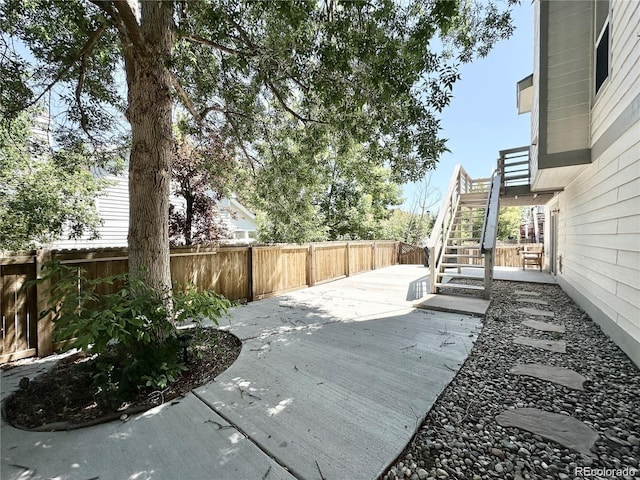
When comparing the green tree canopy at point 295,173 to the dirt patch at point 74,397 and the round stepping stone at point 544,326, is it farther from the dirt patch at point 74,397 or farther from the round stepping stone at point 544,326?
the dirt patch at point 74,397

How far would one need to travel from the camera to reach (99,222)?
5789mm

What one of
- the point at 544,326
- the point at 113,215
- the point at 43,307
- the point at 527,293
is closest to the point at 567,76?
the point at 544,326

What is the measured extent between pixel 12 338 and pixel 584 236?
860 centimetres

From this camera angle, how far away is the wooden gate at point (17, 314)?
115 inches

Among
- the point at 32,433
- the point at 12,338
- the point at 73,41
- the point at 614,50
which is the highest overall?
the point at 73,41

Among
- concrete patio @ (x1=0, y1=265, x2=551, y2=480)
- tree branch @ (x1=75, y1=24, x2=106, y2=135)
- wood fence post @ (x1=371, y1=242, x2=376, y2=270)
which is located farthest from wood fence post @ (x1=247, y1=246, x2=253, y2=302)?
wood fence post @ (x1=371, y1=242, x2=376, y2=270)

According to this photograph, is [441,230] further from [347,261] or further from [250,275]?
[250,275]

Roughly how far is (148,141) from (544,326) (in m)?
5.74

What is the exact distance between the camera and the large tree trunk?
275 cm

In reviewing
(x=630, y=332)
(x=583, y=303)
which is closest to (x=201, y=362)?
(x=630, y=332)

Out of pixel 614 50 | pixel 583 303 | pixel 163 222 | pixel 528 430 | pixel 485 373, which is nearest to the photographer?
pixel 528 430

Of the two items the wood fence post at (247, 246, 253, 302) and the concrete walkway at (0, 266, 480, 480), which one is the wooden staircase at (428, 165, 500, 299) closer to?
the concrete walkway at (0, 266, 480, 480)

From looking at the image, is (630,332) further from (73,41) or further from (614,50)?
(73,41)

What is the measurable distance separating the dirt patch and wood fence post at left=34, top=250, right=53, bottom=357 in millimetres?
515
